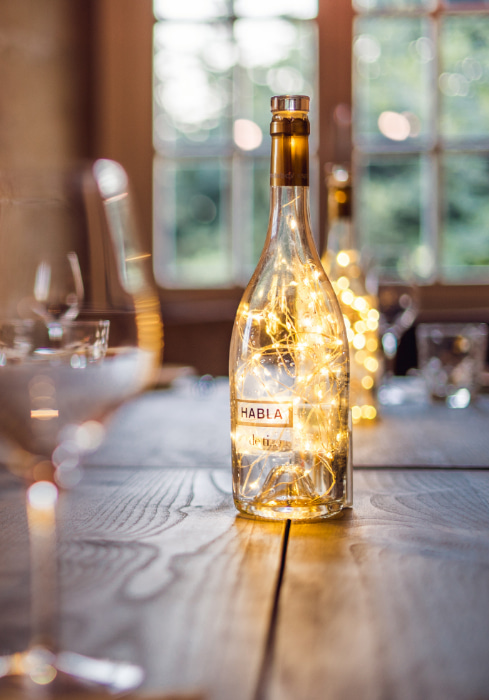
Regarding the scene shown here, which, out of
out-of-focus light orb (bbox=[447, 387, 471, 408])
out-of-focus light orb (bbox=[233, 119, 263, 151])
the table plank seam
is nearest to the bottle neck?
the table plank seam

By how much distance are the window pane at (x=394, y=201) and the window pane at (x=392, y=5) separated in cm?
54

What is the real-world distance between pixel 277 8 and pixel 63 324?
293 cm

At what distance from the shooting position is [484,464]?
2.28ft

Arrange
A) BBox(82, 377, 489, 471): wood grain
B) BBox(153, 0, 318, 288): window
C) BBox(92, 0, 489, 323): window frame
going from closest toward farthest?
BBox(82, 377, 489, 471): wood grain
BBox(92, 0, 489, 323): window frame
BBox(153, 0, 318, 288): window

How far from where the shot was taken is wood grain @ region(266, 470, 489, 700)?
0.26m

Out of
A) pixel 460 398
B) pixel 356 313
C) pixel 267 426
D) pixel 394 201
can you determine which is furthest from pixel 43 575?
pixel 394 201

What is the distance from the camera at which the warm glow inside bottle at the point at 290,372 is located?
18.4 inches

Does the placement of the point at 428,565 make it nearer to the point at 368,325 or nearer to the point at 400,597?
the point at 400,597

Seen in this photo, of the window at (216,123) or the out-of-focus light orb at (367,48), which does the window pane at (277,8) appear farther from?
the out-of-focus light orb at (367,48)

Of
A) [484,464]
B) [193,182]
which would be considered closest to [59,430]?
[484,464]

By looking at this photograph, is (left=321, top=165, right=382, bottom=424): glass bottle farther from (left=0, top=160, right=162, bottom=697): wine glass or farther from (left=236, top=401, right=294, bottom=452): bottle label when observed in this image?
(left=0, top=160, right=162, bottom=697): wine glass

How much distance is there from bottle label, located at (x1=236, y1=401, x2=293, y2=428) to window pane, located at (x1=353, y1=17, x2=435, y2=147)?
2.70 meters

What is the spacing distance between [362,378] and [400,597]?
0.67 meters

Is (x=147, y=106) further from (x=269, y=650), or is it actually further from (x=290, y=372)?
(x=269, y=650)
